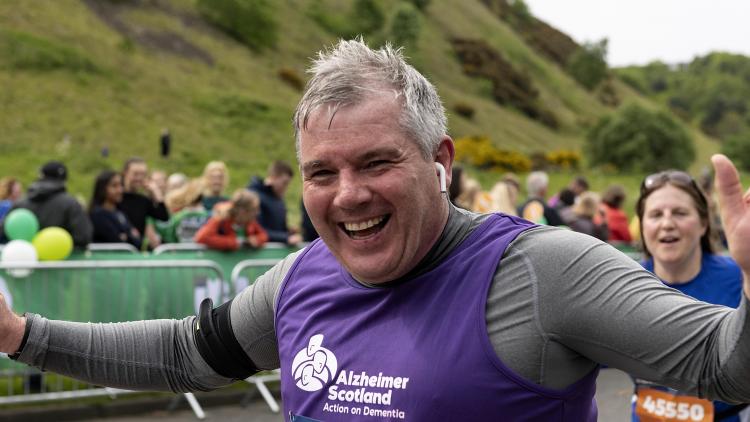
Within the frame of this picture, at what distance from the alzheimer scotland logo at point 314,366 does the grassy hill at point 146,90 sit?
73.6 ft

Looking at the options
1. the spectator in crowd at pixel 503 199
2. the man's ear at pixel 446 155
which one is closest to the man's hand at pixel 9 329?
the man's ear at pixel 446 155

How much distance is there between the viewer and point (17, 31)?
4144cm

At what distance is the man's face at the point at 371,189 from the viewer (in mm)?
2039

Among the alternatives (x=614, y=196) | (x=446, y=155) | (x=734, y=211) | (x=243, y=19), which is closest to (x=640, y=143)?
(x=243, y=19)

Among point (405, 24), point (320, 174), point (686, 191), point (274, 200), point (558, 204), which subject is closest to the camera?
point (320, 174)

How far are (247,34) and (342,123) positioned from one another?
59021 millimetres

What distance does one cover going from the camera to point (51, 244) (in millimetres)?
7133

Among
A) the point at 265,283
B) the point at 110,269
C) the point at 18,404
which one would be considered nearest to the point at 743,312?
the point at 265,283

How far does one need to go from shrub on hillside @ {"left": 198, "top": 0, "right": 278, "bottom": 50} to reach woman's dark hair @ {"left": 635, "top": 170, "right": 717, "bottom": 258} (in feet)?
185

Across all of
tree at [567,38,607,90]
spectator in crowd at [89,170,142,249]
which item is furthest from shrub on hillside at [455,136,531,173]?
tree at [567,38,607,90]

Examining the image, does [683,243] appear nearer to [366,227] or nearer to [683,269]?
[683,269]

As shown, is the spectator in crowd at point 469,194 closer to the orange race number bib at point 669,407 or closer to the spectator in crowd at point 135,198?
the spectator in crowd at point 135,198

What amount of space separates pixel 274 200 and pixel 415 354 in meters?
7.43

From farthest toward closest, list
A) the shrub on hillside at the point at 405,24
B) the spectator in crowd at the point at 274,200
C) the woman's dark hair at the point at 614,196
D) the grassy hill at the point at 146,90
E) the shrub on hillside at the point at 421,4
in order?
the shrub on hillside at the point at 421,4, the shrub on hillside at the point at 405,24, the grassy hill at the point at 146,90, the woman's dark hair at the point at 614,196, the spectator in crowd at the point at 274,200
